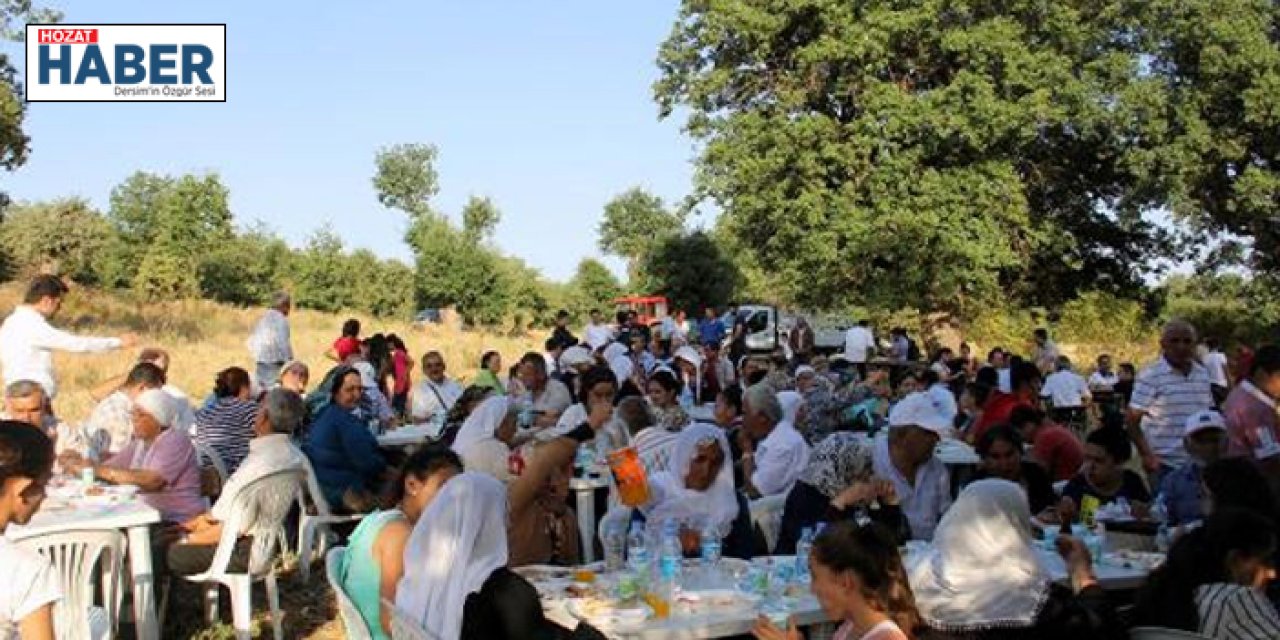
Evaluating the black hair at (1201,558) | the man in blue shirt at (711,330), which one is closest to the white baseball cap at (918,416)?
the black hair at (1201,558)

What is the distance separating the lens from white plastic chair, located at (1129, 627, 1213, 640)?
3449 millimetres

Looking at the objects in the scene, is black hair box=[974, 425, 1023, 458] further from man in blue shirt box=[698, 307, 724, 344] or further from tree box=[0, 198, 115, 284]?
tree box=[0, 198, 115, 284]

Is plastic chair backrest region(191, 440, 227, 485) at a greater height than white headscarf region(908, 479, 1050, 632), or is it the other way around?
plastic chair backrest region(191, 440, 227, 485)

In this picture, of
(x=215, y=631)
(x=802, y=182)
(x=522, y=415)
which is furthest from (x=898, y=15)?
(x=215, y=631)

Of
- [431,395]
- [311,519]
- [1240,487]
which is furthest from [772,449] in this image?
[431,395]

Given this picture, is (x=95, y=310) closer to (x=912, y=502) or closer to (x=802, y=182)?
(x=802, y=182)

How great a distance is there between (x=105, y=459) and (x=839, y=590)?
586 cm

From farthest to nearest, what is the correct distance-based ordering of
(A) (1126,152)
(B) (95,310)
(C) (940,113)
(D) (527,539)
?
(B) (95,310), (A) (1126,152), (C) (940,113), (D) (527,539)

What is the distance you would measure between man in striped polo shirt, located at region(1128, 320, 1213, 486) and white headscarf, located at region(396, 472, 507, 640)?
16.0 feet

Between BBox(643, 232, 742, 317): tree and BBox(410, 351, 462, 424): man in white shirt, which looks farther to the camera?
BBox(643, 232, 742, 317): tree

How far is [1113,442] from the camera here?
6043 mm

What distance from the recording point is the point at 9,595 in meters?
2.56

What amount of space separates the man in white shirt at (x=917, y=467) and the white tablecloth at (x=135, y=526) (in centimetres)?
372

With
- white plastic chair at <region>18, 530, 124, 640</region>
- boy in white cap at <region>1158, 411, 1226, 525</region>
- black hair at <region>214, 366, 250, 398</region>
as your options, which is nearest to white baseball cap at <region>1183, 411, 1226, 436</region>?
boy in white cap at <region>1158, 411, 1226, 525</region>
